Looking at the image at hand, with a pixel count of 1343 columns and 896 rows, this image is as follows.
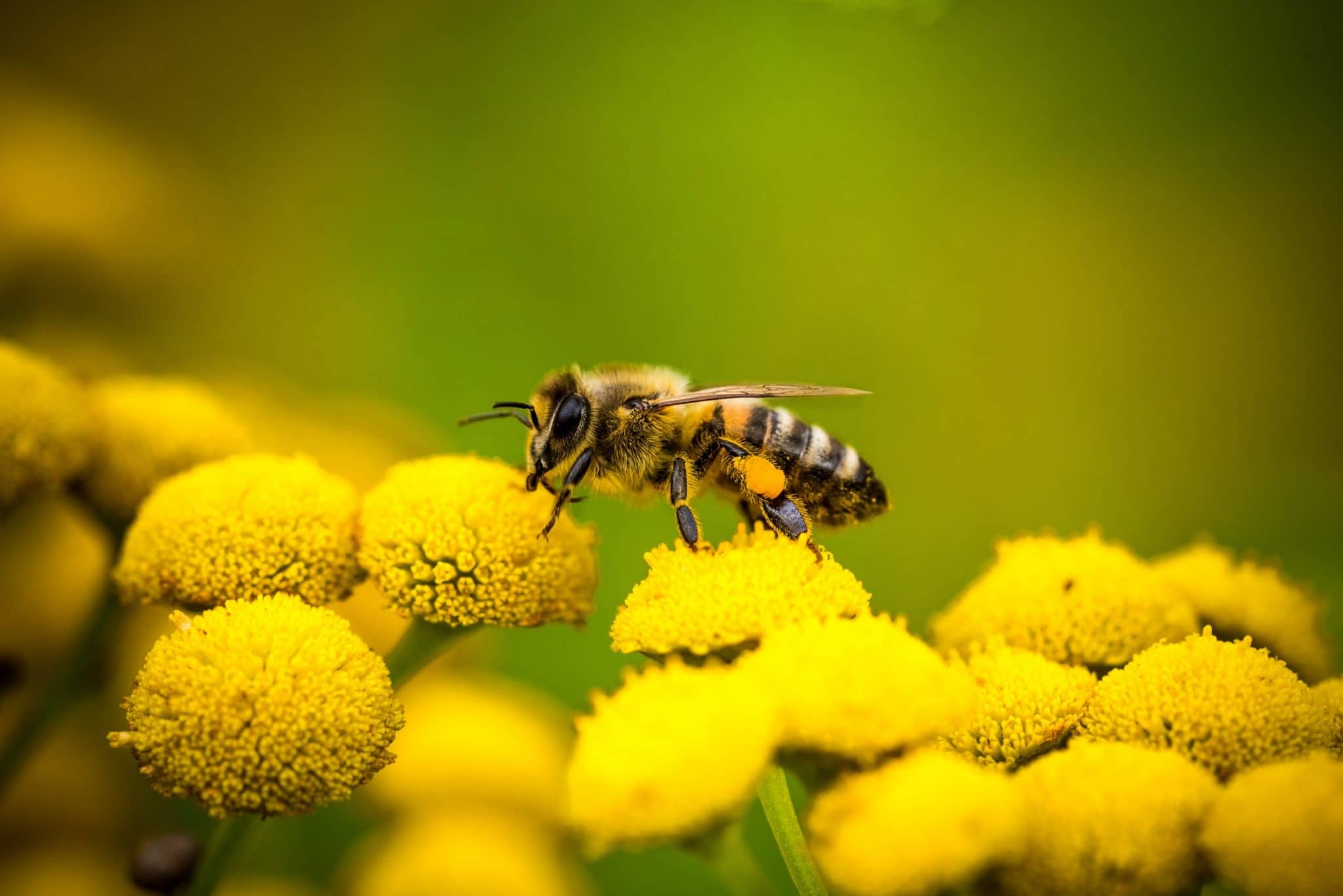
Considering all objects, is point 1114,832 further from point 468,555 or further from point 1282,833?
point 468,555

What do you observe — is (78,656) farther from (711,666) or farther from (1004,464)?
(1004,464)

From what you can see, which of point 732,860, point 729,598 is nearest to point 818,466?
point 729,598

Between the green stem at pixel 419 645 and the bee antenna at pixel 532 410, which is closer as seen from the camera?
the green stem at pixel 419 645

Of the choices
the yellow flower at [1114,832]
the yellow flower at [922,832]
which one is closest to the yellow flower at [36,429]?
the yellow flower at [922,832]

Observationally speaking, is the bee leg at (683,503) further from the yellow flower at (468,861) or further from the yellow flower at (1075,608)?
the yellow flower at (468,861)

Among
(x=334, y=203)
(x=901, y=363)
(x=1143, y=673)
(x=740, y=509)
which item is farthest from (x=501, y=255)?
(x=1143, y=673)

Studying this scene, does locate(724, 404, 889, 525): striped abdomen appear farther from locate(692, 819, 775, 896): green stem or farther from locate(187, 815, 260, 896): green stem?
locate(187, 815, 260, 896): green stem
